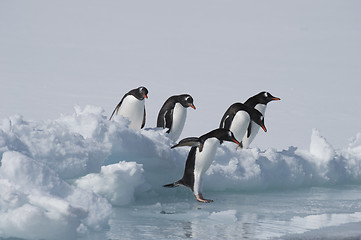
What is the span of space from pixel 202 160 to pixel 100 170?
3.48ft

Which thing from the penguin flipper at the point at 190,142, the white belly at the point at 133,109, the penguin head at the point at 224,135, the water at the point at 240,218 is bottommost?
the water at the point at 240,218

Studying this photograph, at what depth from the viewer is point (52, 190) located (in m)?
4.73

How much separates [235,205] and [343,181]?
3.18 metres

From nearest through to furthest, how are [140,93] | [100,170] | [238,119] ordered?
1. [100,170]
2. [238,119]
3. [140,93]

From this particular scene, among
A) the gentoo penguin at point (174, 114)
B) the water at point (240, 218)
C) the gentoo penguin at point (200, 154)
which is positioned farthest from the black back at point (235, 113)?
the gentoo penguin at point (200, 154)

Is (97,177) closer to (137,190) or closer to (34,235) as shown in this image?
(137,190)

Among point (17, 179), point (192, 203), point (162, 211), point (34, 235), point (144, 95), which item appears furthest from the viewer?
point (144, 95)

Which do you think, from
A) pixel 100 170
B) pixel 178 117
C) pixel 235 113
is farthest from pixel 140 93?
pixel 100 170

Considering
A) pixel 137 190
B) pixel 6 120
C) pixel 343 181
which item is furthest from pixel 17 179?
pixel 343 181

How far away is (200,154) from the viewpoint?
6.35 meters

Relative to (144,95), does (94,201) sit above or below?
below

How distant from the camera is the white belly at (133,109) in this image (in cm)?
893

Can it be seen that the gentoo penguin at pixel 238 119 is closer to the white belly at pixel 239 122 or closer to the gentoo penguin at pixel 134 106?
the white belly at pixel 239 122

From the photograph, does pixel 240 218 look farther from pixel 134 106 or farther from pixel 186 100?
pixel 134 106
